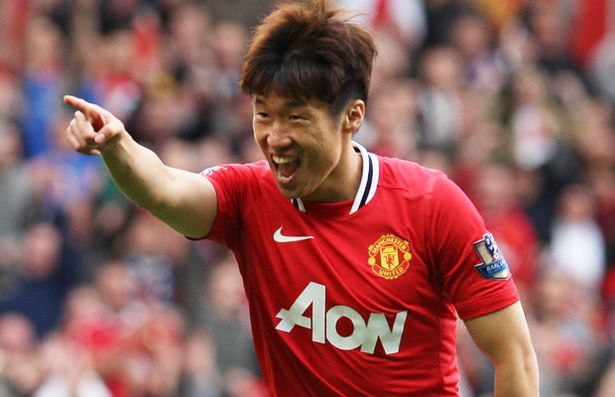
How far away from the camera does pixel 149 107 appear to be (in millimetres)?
12375

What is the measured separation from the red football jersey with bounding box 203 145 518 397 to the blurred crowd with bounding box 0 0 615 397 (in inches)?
193

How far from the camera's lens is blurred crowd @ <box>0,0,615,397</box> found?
10.5 metres

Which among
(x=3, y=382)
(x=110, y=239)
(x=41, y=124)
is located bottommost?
(x=3, y=382)

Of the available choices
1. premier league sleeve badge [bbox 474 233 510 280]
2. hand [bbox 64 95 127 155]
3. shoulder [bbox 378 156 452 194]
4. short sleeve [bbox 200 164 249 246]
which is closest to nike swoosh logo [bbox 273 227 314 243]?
short sleeve [bbox 200 164 249 246]

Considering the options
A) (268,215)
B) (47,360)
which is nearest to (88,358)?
(47,360)

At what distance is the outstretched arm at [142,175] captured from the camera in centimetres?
471

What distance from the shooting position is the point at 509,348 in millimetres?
5152

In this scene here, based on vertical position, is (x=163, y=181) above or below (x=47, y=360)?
above

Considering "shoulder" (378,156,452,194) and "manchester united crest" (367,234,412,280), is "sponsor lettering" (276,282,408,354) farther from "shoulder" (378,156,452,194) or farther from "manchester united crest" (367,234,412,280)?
"shoulder" (378,156,452,194)

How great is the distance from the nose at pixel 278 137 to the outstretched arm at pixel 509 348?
0.91 meters

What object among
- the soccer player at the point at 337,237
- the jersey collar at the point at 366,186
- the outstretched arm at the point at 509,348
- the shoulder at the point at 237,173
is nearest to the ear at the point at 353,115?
the soccer player at the point at 337,237

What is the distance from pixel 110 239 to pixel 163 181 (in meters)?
6.66

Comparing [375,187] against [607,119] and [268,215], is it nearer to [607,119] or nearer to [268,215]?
[268,215]

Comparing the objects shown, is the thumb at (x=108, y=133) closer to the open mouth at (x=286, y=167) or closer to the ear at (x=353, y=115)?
the open mouth at (x=286, y=167)
